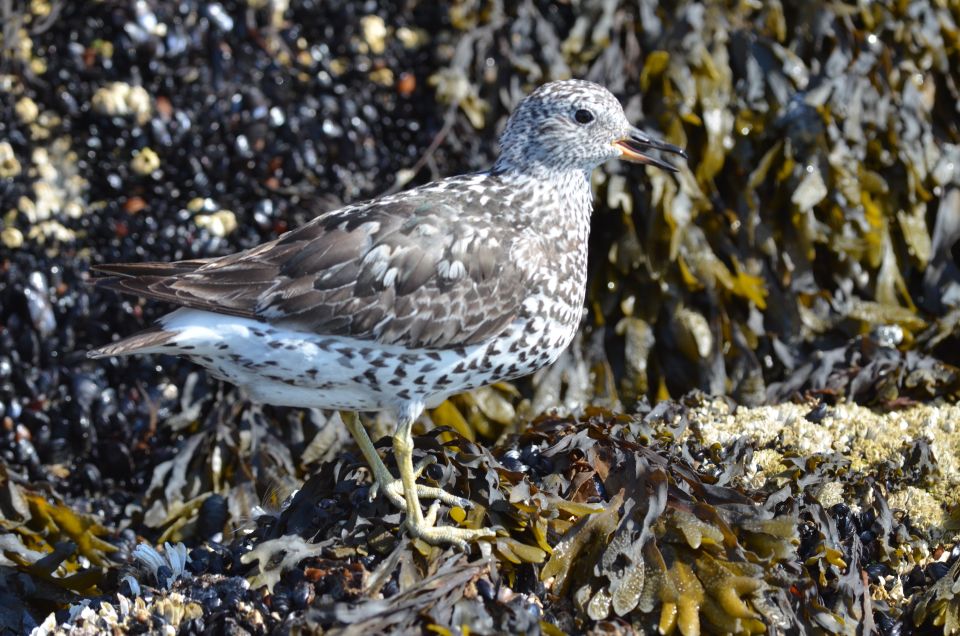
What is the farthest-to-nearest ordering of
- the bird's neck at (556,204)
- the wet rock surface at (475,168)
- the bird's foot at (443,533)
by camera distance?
the wet rock surface at (475,168) → the bird's neck at (556,204) → the bird's foot at (443,533)

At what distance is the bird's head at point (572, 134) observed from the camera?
360cm

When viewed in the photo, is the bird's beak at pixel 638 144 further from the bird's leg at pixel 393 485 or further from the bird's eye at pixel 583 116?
the bird's leg at pixel 393 485

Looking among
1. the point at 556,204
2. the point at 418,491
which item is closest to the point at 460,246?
the point at 556,204

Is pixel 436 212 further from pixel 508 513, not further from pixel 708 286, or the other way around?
pixel 708 286

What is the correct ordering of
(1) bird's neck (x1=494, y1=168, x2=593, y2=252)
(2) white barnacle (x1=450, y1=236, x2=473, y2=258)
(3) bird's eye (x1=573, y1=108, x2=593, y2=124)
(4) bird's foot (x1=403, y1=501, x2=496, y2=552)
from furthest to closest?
(3) bird's eye (x1=573, y1=108, x2=593, y2=124)
(1) bird's neck (x1=494, y1=168, x2=593, y2=252)
(2) white barnacle (x1=450, y1=236, x2=473, y2=258)
(4) bird's foot (x1=403, y1=501, x2=496, y2=552)

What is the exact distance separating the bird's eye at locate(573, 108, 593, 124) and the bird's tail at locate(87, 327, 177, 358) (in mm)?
1526

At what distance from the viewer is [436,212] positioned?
10.9 ft

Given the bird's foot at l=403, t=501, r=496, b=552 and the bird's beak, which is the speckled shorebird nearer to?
the bird's foot at l=403, t=501, r=496, b=552

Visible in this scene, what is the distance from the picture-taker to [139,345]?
9.83 feet

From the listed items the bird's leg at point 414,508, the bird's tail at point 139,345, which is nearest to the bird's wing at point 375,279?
the bird's tail at point 139,345

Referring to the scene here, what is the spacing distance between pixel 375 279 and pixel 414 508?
2.33 ft

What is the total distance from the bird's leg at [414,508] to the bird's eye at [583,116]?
114 centimetres

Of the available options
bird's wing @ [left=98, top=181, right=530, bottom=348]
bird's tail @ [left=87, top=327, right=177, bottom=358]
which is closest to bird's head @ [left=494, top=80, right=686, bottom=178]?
bird's wing @ [left=98, top=181, right=530, bottom=348]

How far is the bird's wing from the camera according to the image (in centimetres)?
314
